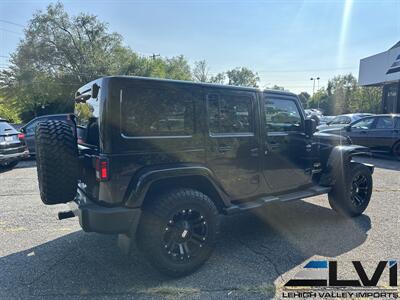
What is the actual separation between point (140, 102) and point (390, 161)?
1019 cm

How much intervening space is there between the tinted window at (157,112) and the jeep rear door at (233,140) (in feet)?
0.96

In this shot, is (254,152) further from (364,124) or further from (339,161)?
(364,124)

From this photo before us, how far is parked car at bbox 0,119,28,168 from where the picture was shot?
7.85 metres

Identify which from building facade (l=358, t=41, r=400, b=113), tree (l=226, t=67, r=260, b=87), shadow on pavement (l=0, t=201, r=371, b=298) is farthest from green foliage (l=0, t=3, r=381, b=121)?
tree (l=226, t=67, r=260, b=87)

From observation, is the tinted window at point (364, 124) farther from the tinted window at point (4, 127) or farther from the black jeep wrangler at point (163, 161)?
the tinted window at point (4, 127)

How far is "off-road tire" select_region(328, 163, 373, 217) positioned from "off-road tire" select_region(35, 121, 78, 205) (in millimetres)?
3771

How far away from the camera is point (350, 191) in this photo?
4.42m

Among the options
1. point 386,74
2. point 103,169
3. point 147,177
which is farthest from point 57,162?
point 386,74

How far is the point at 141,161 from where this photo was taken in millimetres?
2740

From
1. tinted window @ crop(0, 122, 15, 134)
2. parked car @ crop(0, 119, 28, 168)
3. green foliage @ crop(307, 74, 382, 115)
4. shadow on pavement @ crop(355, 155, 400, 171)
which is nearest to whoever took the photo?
parked car @ crop(0, 119, 28, 168)

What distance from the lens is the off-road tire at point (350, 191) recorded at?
4352 mm

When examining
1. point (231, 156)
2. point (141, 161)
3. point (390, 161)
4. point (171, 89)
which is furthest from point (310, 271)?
point (390, 161)

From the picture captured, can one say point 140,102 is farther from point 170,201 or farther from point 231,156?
point 231,156

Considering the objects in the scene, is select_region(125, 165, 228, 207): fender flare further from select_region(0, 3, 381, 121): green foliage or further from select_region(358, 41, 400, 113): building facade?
select_region(0, 3, 381, 121): green foliage
